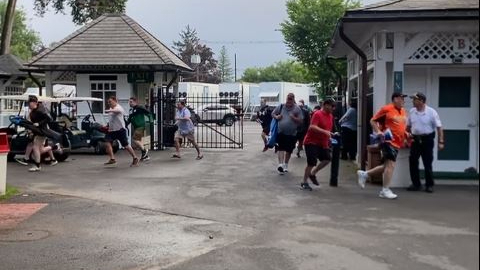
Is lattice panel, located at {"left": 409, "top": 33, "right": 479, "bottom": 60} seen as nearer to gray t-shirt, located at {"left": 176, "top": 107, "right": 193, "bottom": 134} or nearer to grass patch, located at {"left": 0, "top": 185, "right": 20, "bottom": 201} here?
grass patch, located at {"left": 0, "top": 185, "right": 20, "bottom": 201}

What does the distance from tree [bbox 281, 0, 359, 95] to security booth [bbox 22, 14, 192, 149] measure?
9947 millimetres

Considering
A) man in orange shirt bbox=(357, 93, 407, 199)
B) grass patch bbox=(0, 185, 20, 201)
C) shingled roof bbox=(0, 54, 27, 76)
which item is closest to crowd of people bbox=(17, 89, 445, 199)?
man in orange shirt bbox=(357, 93, 407, 199)

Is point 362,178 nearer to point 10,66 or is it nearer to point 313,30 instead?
point 10,66

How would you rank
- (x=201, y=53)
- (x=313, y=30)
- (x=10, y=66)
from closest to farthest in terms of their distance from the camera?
1. (x=10, y=66)
2. (x=313, y=30)
3. (x=201, y=53)

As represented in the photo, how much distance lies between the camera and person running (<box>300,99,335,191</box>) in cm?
1049

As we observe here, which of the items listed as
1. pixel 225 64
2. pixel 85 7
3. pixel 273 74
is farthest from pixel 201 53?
pixel 85 7

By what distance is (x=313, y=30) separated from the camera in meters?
29.6

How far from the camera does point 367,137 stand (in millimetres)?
12406

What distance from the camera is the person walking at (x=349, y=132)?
1489cm

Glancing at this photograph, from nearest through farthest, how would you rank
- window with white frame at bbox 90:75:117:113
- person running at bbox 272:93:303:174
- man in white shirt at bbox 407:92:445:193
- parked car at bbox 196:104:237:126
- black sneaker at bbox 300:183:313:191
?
man in white shirt at bbox 407:92:445:193 < black sneaker at bbox 300:183:313:191 < person running at bbox 272:93:303:174 < window with white frame at bbox 90:75:117:113 < parked car at bbox 196:104:237:126

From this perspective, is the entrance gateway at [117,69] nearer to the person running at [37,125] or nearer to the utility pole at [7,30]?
the person running at [37,125]

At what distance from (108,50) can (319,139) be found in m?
11.8

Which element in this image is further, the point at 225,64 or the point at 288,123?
the point at 225,64

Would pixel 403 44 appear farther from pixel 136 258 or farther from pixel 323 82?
pixel 323 82
